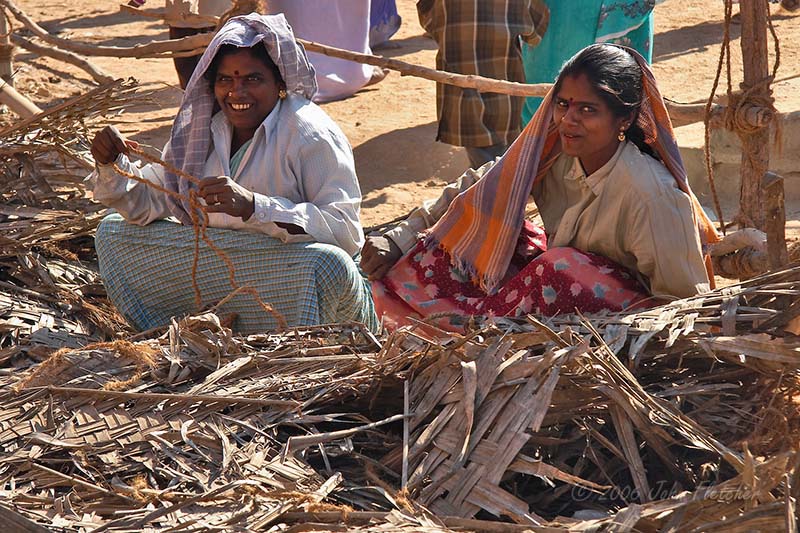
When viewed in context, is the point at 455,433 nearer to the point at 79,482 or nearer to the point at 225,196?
the point at 79,482

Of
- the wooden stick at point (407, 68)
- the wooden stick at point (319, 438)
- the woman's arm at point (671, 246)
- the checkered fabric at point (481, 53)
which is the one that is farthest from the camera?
the checkered fabric at point (481, 53)

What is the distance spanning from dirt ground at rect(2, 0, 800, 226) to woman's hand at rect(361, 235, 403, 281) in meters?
2.04

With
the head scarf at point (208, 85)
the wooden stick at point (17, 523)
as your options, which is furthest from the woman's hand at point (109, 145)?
the wooden stick at point (17, 523)

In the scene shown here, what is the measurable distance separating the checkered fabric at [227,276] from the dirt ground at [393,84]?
4.73 feet

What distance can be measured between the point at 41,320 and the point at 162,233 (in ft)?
1.86

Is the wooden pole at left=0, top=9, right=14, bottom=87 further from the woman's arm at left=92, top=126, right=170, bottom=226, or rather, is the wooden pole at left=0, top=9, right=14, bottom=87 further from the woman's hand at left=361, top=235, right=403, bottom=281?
the woman's hand at left=361, top=235, right=403, bottom=281

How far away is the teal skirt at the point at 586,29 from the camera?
602 centimetres

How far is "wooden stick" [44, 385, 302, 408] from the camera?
8.52 ft

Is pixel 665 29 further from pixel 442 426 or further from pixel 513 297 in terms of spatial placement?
pixel 442 426

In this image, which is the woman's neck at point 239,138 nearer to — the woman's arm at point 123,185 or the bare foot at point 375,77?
the woman's arm at point 123,185

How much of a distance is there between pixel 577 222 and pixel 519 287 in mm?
291

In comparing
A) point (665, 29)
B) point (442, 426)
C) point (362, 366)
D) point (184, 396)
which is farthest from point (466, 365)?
point (665, 29)

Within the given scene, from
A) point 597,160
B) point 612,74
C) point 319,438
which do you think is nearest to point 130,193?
point 597,160

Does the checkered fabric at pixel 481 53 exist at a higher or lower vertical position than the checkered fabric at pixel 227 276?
higher
